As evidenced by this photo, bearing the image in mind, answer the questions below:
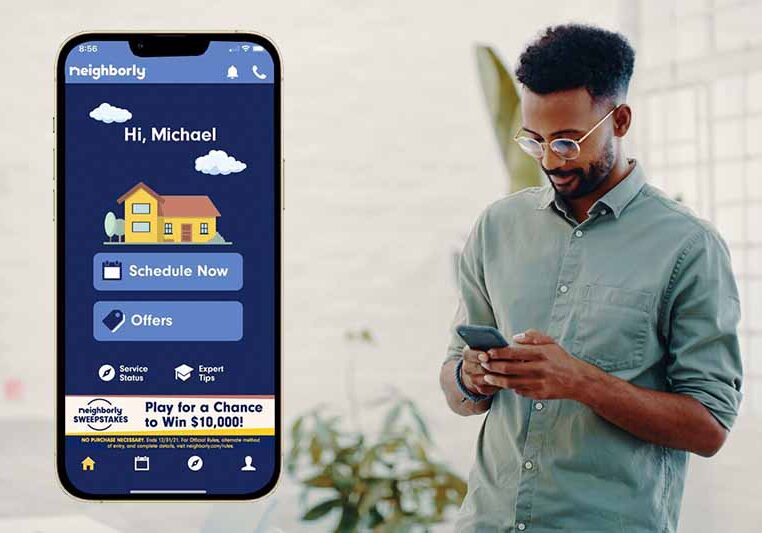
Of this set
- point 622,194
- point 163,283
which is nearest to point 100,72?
point 163,283

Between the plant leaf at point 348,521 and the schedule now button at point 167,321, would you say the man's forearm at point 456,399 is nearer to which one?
the schedule now button at point 167,321

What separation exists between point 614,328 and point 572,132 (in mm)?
183

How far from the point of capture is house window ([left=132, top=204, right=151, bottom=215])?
1110 mm

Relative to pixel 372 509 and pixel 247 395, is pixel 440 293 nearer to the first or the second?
pixel 372 509

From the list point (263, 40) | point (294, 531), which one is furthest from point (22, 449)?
point (263, 40)

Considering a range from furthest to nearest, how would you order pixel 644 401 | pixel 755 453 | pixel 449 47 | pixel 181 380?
1. pixel 449 47
2. pixel 755 453
3. pixel 181 380
4. pixel 644 401

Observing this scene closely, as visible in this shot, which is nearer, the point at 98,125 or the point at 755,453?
the point at 98,125

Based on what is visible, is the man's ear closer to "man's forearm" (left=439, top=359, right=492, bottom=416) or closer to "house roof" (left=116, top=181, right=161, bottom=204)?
"man's forearm" (left=439, top=359, right=492, bottom=416)

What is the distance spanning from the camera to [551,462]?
0.94m

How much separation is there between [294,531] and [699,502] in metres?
0.88

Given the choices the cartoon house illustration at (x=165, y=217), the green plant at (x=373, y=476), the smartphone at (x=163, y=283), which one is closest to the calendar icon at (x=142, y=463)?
the smartphone at (x=163, y=283)

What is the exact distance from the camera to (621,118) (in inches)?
37.8

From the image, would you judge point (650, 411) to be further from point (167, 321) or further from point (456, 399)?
point (167, 321)

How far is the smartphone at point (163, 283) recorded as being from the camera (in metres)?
1.11
